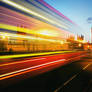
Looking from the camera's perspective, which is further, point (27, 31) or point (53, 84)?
point (27, 31)

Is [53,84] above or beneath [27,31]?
beneath

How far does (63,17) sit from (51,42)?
2863mm

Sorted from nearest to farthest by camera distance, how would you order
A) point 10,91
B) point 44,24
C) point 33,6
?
1. point 10,91
2. point 33,6
3. point 44,24

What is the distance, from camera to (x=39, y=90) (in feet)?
11.4

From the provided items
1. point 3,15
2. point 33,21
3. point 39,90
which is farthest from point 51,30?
point 39,90

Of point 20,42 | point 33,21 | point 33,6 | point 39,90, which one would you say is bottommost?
point 39,90

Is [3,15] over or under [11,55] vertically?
over

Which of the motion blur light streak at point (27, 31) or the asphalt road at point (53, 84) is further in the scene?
the motion blur light streak at point (27, 31)

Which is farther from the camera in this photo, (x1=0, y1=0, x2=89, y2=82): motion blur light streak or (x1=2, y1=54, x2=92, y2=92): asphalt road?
(x1=0, y1=0, x2=89, y2=82): motion blur light streak

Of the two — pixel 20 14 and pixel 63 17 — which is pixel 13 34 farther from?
pixel 63 17

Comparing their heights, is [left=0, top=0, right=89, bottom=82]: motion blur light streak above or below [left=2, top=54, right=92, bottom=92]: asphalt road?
above

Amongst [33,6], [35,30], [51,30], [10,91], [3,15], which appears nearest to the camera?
A: [10,91]

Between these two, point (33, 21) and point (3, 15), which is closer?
point (3, 15)

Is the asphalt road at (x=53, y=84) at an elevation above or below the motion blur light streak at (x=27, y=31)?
below
